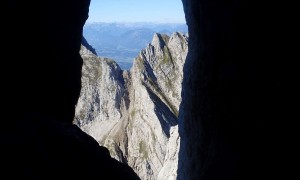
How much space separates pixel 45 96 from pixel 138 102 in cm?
14054

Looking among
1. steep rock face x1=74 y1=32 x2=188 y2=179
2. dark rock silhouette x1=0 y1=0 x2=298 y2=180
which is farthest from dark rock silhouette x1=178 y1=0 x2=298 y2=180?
steep rock face x1=74 y1=32 x2=188 y2=179

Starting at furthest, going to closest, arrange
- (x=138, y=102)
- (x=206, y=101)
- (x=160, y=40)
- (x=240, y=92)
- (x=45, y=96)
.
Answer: (x=160, y=40)
(x=138, y=102)
(x=45, y=96)
(x=206, y=101)
(x=240, y=92)

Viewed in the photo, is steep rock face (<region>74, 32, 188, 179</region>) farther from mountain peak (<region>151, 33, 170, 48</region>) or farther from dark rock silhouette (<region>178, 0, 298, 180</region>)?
dark rock silhouette (<region>178, 0, 298, 180</region>)

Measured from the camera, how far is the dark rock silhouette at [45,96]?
15641mm

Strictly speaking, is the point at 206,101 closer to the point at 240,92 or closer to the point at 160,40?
the point at 240,92

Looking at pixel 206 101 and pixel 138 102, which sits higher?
pixel 206 101

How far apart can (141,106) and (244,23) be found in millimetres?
145744

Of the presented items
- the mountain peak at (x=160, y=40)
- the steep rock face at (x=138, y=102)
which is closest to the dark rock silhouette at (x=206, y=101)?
the steep rock face at (x=138, y=102)

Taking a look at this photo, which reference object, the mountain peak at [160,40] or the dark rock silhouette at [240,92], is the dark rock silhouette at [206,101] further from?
the mountain peak at [160,40]

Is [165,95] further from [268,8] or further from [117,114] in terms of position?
[268,8]

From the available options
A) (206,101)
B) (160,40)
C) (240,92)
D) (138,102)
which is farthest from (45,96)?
(160,40)

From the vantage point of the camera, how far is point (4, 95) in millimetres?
19516

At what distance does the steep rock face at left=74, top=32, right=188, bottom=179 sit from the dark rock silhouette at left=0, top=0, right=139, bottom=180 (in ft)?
395

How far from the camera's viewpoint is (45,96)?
2530 centimetres
